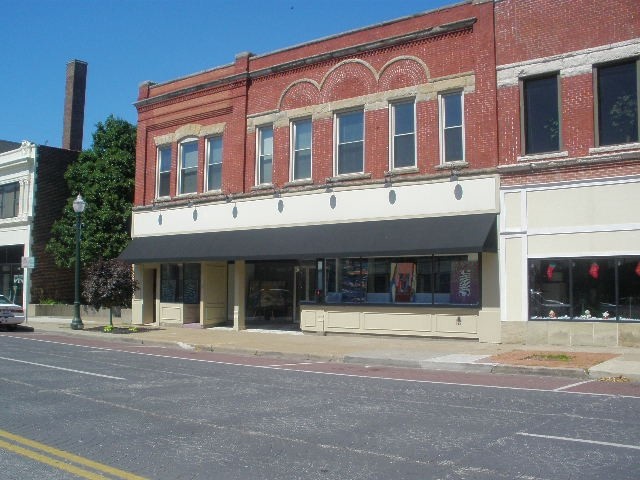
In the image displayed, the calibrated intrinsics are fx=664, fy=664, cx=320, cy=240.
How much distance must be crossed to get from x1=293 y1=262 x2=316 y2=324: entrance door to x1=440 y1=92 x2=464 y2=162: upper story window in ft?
21.5

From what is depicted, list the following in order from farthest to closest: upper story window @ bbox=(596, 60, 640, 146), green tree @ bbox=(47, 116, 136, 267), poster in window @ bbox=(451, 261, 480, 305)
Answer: green tree @ bbox=(47, 116, 136, 267) → poster in window @ bbox=(451, 261, 480, 305) → upper story window @ bbox=(596, 60, 640, 146)

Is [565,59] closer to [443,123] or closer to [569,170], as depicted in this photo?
[569,170]

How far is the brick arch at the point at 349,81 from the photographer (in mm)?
20688

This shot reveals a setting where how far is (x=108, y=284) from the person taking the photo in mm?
22875

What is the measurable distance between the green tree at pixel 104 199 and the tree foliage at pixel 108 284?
26.8 feet

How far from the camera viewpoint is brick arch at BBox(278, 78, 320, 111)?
72.1ft

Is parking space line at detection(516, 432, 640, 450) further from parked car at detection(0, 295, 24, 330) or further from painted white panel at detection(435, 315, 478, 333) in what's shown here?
parked car at detection(0, 295, 24, 330)

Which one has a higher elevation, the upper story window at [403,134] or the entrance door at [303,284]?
the upper story window at [403,134]

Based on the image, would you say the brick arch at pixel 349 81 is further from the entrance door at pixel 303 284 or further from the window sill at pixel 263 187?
the entrance door at pixel 303 284

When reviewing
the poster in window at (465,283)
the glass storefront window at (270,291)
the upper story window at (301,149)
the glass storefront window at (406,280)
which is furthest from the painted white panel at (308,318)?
the poster in window at (465,283)

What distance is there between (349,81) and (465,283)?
7506 millimetres

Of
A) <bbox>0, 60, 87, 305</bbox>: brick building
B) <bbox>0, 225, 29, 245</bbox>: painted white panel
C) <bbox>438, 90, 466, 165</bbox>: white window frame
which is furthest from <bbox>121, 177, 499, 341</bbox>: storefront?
<bbox>0, 225, 29, 245</bbox>: painted white panel

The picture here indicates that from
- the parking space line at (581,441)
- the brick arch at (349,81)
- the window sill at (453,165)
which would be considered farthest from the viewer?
the brick arch at (349,81)

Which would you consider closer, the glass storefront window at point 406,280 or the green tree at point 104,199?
the glass storefront window at point 406,280
